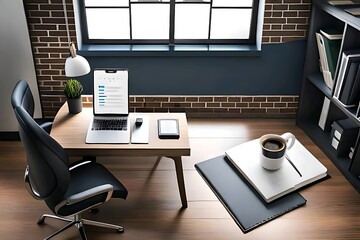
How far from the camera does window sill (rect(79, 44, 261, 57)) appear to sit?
3.79 metres

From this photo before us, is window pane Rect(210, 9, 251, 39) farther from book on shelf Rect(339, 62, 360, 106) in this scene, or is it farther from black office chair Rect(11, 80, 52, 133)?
black office chair Rect(11, 80, 52, 133)

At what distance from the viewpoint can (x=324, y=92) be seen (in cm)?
354

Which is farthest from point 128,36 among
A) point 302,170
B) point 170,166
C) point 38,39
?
point 302,170

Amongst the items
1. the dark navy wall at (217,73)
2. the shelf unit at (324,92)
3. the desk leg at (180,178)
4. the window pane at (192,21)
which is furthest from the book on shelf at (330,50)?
the desk leg at (180,178)

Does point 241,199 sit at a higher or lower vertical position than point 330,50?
lower

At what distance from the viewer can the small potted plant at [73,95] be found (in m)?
3.07

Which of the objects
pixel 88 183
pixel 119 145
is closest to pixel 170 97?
pixel 119 145

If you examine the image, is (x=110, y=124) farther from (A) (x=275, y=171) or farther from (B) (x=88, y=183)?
(A) (x=275, y=171)

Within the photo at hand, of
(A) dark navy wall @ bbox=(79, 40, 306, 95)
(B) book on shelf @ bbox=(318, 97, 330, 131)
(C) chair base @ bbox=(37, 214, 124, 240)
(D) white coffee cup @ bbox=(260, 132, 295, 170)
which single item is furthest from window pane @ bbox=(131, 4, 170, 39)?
(C) chair base @ bbox=(37, 214, 124, 240)

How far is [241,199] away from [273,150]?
1.42 feet

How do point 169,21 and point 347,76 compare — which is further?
point 169,21

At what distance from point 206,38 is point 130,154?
163cm

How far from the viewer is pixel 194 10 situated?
3857 millimetres

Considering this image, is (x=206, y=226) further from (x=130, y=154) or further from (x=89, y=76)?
(x=89, y=76)
